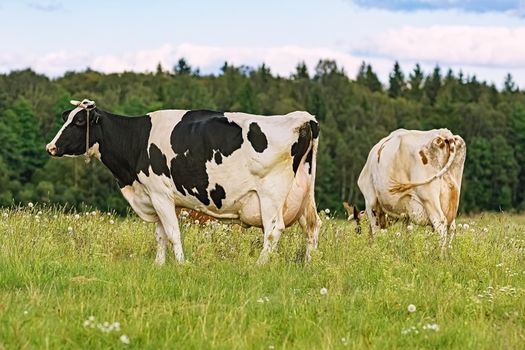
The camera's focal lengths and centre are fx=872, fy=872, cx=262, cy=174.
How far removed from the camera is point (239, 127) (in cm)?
1172

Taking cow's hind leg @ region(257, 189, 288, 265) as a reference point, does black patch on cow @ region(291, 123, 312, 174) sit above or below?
above

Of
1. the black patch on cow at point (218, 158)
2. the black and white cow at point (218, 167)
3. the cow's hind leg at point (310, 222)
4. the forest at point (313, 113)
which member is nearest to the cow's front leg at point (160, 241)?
the black and white cow at point (218, 167)

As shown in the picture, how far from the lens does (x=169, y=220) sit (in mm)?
11805

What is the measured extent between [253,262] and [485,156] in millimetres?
100062

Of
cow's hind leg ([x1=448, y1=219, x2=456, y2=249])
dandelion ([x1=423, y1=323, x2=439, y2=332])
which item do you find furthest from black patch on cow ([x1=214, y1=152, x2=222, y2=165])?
dandelion ([x1=423, y1=323, x2=439, y2=332])

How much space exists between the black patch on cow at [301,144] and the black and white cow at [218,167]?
0.04 feet

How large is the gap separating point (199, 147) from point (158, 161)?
0.66 meters

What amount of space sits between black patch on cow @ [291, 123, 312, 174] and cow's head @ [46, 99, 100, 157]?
3.04m

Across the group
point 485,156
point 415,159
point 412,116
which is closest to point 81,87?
point 412,116

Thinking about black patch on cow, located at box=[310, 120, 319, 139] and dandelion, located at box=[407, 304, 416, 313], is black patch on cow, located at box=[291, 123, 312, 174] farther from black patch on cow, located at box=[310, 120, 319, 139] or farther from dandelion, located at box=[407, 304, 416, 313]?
dandelion, located at box=[407, 304, 416, 313]

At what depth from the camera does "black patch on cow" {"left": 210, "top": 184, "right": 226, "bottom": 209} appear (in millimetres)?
11680

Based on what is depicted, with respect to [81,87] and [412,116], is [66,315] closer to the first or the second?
[412,116]

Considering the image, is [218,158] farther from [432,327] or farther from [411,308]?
[432,327]

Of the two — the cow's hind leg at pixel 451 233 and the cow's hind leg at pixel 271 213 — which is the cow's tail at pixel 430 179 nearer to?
the cow's hind leg at pixel 451 233
